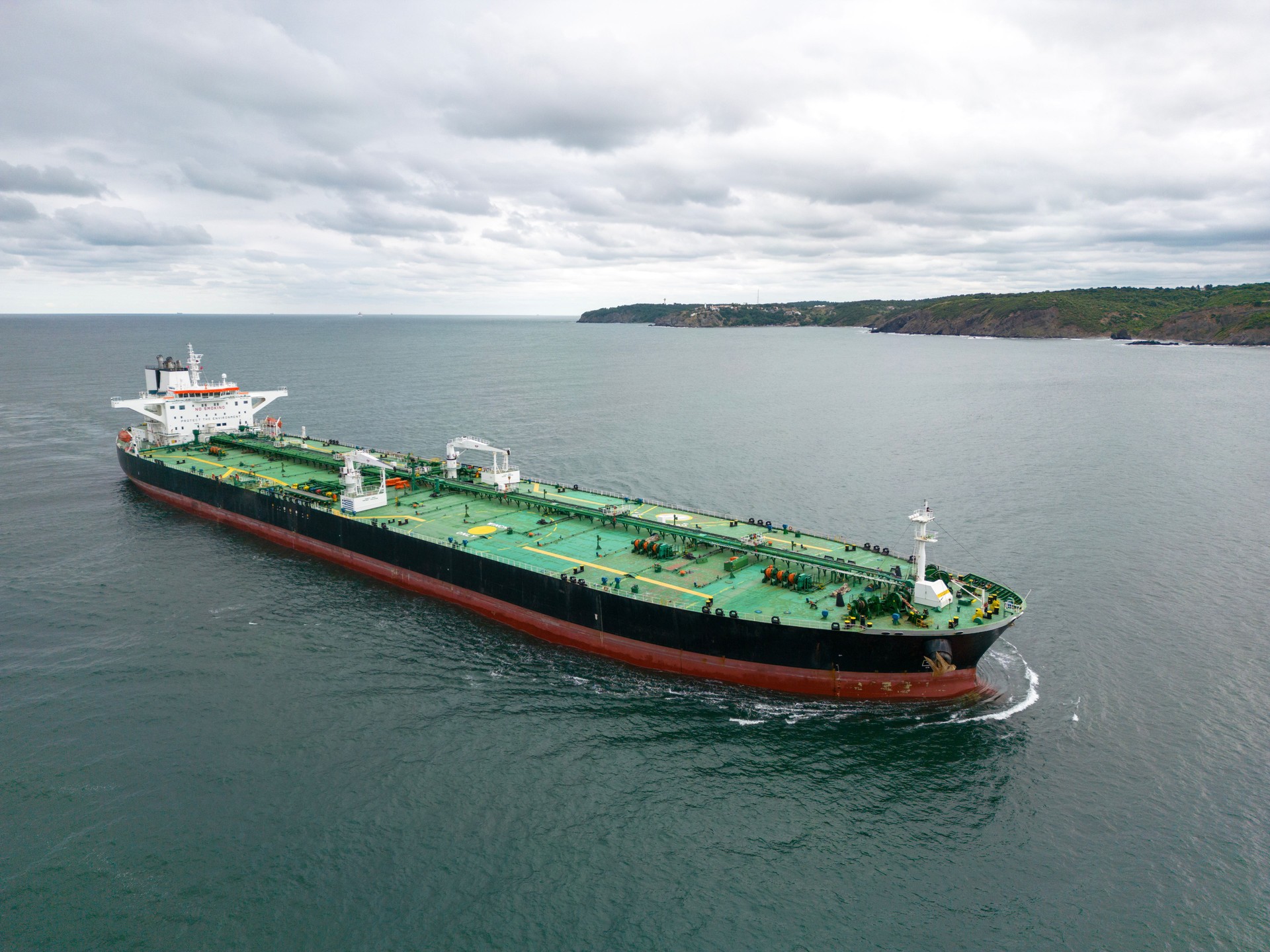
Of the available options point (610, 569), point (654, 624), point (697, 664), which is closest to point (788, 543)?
point (610, 569)

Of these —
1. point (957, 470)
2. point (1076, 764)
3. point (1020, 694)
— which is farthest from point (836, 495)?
point (1076, 764)

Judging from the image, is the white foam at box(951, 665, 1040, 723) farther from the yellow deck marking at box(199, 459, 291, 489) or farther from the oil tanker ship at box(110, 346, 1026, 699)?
the yellow deck marking at box(199, 459, 291, 489)

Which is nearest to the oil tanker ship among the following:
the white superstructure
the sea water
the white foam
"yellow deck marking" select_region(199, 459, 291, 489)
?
"yellow deck marking" select_region(199, 459, 291, 489)

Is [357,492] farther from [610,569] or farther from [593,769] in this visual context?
[593,769]

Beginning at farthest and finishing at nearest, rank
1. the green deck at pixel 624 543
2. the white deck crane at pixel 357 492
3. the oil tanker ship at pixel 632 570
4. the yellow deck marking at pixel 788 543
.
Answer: the white deck crane at pixel 357 492, the yellow deck marking at pixel 788 543, the green deck at pixel 624 543, the oil tanker ship at pixel 632 570

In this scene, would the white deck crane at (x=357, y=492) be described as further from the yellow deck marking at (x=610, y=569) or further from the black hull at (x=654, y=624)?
the yellow deck marking at (x=610, y=569)

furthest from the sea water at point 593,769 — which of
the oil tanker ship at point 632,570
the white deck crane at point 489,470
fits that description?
the white deck crane at point 489,470
